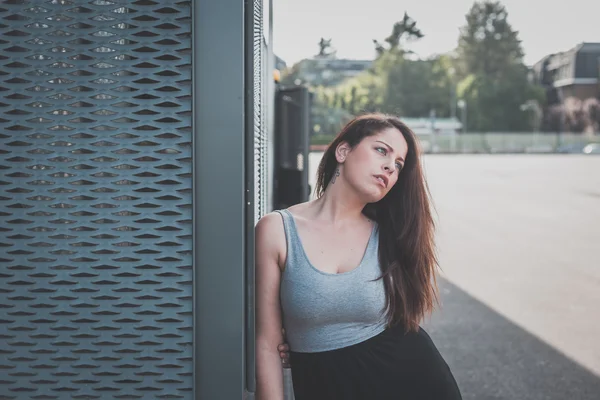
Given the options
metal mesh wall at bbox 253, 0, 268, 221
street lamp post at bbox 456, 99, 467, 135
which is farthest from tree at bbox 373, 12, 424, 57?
metal mesh wall at bbox 253, 0, 268, 221

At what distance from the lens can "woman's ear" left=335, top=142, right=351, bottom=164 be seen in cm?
234

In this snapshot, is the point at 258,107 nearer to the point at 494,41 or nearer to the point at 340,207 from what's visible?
the point at 340,207

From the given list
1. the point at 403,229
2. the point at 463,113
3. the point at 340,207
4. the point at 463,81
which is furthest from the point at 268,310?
the point at 463,81

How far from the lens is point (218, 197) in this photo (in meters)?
1.90

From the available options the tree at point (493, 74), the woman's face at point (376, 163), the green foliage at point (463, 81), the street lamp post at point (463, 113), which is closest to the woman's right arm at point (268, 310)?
the woman's face at point (376, 163)

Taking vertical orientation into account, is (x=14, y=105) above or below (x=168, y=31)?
below

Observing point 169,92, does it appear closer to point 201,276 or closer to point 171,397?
point 201,276

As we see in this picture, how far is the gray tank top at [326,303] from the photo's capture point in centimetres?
211

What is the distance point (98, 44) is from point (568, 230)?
12.3 metres

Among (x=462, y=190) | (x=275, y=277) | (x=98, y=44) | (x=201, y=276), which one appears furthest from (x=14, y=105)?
(x=462, y=190)

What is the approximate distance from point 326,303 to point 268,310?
182mm

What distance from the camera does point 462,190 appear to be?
22.1m

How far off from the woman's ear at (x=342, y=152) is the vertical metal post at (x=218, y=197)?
51 cm

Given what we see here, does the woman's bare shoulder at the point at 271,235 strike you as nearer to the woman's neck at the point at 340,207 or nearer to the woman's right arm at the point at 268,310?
the woman's right arm at the point at 268,310
